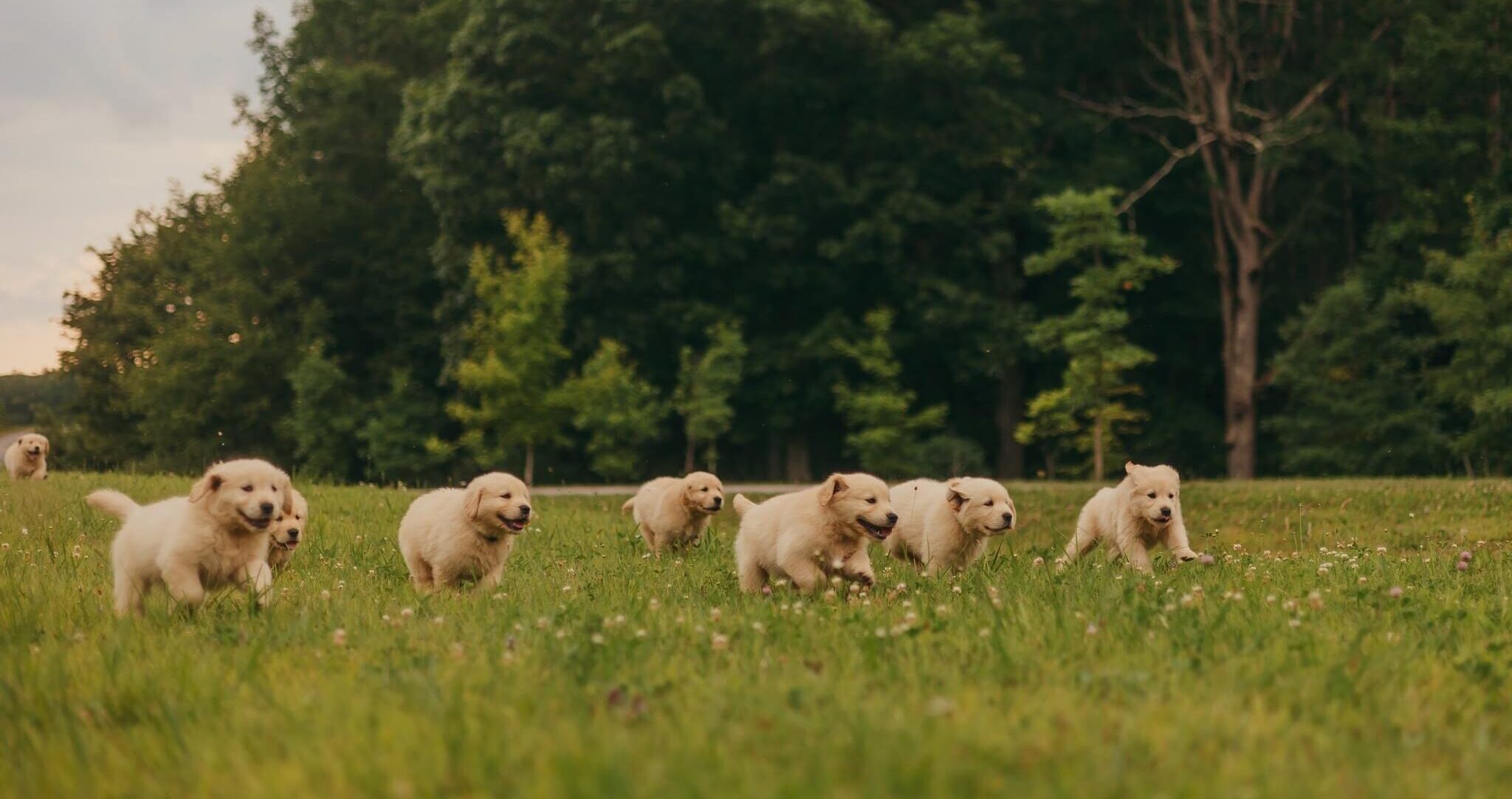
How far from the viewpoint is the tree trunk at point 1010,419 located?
3850cm

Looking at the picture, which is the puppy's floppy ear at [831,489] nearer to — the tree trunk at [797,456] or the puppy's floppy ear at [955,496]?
the puppy's floppy ear at [955,496]

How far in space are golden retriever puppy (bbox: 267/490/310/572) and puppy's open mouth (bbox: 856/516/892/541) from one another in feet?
13.2

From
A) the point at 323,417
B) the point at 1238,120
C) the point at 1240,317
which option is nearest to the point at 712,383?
the point at 323,417

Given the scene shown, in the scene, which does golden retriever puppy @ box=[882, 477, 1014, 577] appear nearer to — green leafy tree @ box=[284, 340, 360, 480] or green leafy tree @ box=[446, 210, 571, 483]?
green leafy tree @ box=[446, 210, 571, 483]

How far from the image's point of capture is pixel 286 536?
9.60 meters

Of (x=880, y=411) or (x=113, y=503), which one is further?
(x=880, y=411)

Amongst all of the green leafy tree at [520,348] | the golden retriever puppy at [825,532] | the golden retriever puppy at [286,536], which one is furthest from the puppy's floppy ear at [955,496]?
the green leafy tree at [520,348]

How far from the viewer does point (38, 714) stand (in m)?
5.16

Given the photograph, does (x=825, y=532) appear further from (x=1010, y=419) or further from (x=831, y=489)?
(x=1010, y=419)

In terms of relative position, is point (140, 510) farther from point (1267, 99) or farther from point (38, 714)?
point (1267, 99)

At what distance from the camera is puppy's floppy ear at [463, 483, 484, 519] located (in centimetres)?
953

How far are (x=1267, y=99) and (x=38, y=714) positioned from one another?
1538 inches

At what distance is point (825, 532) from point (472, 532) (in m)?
2.74

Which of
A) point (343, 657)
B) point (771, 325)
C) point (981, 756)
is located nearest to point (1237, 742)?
point (981, 756)
